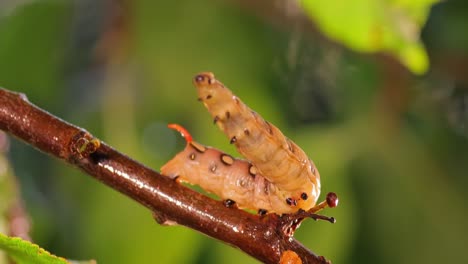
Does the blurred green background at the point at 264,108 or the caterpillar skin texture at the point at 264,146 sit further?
the blurred green background at the point at 264,108

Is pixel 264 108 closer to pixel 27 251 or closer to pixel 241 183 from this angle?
pixel 241 183

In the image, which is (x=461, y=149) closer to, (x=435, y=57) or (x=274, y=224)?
(x=435, y=57)

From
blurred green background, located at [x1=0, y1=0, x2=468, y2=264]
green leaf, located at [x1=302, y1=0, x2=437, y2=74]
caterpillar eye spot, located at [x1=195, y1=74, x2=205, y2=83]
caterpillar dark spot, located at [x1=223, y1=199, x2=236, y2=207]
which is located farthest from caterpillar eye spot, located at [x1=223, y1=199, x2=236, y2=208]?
blurred green background, located at [x1=0, y1=0, x2=468, y2=264]

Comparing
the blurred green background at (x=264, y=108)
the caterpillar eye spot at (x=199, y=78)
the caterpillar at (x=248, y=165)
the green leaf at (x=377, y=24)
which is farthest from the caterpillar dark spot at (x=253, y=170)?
the blurred green background at (x=264, y=108)

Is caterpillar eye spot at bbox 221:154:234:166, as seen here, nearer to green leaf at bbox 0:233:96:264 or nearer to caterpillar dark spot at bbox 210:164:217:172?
caterpillar dark spot at bbox 210:164:217:172

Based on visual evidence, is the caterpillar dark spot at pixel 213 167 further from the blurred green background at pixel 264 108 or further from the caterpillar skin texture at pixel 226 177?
the blurred green background at pixel 264 108

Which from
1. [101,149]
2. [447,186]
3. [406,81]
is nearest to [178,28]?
[406,81]
